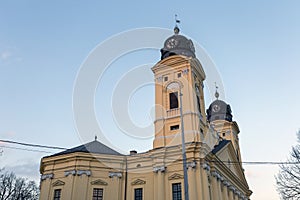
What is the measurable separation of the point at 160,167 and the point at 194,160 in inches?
129

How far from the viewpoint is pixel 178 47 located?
112 ft

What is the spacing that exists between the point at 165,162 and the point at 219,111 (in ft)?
79.2

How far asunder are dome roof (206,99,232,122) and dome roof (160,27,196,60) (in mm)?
16833

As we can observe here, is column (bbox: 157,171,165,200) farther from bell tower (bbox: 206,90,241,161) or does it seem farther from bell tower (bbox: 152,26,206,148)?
bell tower (bbox: 206,90,241,161)

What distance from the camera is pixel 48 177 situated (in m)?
Answer: 28.9

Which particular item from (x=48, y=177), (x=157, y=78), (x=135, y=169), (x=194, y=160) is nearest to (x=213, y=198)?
(x=194, y=160)

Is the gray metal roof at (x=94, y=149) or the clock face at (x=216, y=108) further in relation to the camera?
the clock face at (x=216, y=108)

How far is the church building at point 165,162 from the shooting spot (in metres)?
26.3

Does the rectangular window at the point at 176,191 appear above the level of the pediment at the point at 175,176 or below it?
below

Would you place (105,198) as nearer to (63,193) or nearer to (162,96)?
(63,193)

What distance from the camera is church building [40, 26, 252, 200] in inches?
1036

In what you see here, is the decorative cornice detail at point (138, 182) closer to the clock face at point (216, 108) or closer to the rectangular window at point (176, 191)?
the rectangular window at point (176, 191)

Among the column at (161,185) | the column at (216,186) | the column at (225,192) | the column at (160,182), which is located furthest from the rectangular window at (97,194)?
the column at (225,192)

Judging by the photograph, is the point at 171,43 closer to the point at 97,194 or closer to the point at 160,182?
the point at 160,182
